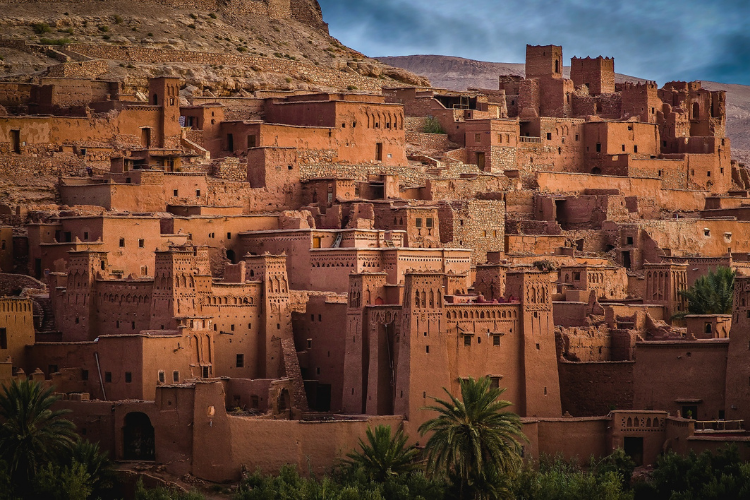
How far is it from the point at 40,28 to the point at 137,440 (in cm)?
2764

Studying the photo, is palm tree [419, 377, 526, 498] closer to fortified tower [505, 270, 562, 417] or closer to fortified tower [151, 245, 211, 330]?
fortified tower [505, 270, 562, 417]

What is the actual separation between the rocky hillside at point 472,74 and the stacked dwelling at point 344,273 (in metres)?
47.1

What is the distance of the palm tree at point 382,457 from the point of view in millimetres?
40062

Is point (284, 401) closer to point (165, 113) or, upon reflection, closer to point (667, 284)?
point (667, 284)

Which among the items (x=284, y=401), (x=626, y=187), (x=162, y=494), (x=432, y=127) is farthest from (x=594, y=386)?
(x=432, y=127)

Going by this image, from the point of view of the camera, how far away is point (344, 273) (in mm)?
48125

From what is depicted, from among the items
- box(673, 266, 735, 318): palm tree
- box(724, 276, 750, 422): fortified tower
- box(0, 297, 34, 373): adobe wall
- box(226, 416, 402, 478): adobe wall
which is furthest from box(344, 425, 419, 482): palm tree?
box(673, 266, 735, 318): palm tree

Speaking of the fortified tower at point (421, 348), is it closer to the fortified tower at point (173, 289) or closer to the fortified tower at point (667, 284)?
the fortified tower at point (173, 289)

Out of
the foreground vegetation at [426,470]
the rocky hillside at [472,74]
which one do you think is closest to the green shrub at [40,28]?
the foreground vegetation at [426,470]

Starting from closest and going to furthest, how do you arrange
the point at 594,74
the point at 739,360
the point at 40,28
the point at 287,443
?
the point at 287,443 < the point at 739,360 < the point at 40,28 < the point at 594,74

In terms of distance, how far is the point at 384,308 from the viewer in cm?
4353

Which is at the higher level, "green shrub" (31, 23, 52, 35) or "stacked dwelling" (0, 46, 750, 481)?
"green shrub" (31, 23, 52, 35)

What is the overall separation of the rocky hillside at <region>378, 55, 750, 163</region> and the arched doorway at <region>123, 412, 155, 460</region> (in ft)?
224

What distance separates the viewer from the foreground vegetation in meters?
39.2
